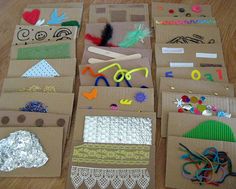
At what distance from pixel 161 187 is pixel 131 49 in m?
0.55

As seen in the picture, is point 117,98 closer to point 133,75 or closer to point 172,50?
point 133,75

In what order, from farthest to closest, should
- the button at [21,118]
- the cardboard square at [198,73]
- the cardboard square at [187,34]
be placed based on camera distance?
the cardboard square at [187,34], the cardboard square at [198,73], the button at [21,118]

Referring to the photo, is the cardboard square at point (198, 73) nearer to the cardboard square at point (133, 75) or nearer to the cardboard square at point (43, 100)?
the cardboard square at point (133, 75)

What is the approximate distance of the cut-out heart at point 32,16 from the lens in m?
1.27

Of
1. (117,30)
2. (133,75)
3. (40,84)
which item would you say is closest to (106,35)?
(117,30)

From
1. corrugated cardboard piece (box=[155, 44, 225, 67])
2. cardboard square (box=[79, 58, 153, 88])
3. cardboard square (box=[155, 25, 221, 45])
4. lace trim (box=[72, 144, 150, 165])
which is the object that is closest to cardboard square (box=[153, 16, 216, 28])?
cardboard square (box=[155, 25, 221, 45])

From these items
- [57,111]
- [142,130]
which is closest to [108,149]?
[142,130]

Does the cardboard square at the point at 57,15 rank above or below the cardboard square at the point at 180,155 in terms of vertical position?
above

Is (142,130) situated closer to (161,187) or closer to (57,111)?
(161,187)

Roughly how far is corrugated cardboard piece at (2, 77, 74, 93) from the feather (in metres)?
0.23

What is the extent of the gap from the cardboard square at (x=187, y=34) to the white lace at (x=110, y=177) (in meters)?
0.57

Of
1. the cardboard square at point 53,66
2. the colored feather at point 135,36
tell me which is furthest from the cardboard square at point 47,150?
the colored feather at point 135,36

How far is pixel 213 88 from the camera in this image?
3.43ft

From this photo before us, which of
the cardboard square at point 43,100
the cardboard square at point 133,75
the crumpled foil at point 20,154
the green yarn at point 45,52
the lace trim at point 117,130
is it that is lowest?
the crumpled foil at point 20,154
